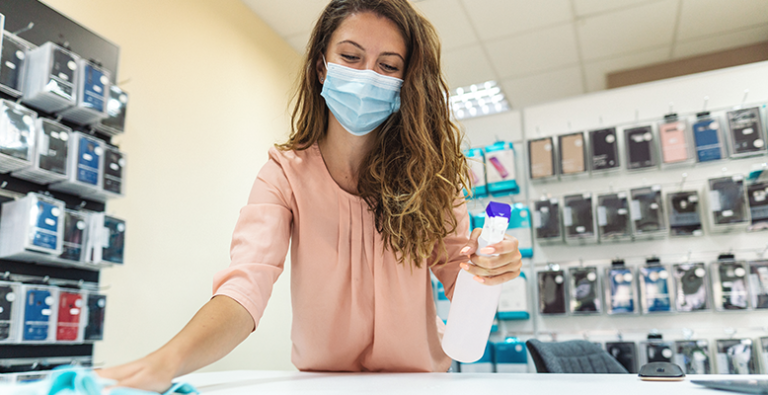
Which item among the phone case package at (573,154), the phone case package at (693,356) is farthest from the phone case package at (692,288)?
the phone case package at (573,154)

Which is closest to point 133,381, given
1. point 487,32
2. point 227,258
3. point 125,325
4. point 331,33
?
point 331,33

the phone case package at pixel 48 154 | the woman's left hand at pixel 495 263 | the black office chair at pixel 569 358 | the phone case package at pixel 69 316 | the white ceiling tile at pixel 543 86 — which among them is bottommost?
the black office chair at pixel 569 358

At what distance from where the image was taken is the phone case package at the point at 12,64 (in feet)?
6.82

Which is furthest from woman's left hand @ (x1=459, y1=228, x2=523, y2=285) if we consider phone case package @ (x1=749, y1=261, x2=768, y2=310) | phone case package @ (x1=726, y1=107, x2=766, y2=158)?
phone case package @ (x1=726, y1=107, x2=766, y2=158)

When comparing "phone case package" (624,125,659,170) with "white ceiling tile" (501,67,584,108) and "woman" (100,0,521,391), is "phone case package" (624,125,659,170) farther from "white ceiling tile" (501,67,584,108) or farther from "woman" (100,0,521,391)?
"woman" (100,0,521,391)

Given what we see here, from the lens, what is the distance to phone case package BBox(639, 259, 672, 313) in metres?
2.97

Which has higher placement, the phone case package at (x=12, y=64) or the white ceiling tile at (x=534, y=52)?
the white ceiling tile at (x=534, y=52)

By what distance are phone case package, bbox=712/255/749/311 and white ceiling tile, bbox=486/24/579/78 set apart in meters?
2.27

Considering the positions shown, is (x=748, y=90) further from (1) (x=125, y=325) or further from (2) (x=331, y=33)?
(1) (x=125, y=325)

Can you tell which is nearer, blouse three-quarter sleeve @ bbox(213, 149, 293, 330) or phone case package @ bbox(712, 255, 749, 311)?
blouse three-quarter sleeve @ bbox(213, 149, 293, 330)

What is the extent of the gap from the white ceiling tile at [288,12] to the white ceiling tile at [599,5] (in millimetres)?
1932

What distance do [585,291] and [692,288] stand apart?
22.3 inches

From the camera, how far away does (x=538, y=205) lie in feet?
10.8

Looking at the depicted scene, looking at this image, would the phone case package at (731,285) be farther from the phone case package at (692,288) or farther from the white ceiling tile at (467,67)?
the white ceiling tile at (467,67)
